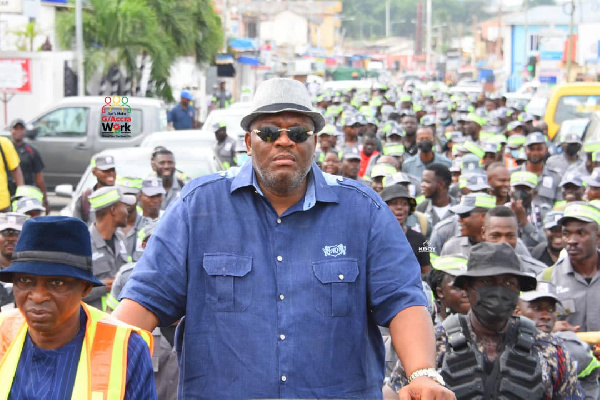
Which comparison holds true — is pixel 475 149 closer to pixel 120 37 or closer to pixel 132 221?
pixel 132 221

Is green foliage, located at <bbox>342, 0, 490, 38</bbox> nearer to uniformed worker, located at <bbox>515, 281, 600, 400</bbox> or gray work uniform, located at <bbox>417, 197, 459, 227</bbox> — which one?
gray work uniform, located at <bbox>417, 197, 459, 227</bbox>

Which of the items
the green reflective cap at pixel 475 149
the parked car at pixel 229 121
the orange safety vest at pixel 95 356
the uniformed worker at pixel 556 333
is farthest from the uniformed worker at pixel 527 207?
the parked car at pixel 229 121

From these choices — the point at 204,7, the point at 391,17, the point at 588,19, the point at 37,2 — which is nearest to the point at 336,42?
the point at 391,17

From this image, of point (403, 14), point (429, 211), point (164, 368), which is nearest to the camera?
point (164, 368)

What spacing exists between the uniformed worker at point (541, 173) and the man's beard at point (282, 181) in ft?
31.1

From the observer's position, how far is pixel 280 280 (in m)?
4.07

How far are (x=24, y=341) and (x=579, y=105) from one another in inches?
882

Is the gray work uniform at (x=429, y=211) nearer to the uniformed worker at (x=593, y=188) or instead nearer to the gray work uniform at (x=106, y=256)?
the uniformed worker at (x=593, y=188)

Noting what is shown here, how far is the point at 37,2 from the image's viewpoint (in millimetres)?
27906

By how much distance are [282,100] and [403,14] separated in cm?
17401

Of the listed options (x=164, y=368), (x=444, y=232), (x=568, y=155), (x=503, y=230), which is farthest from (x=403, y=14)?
(x=164, y=368)

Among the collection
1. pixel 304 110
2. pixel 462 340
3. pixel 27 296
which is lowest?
pixel 462 340

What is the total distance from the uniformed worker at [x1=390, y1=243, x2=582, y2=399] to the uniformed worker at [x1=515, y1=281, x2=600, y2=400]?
18.2 inches

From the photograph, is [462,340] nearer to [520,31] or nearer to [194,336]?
[194,336]
